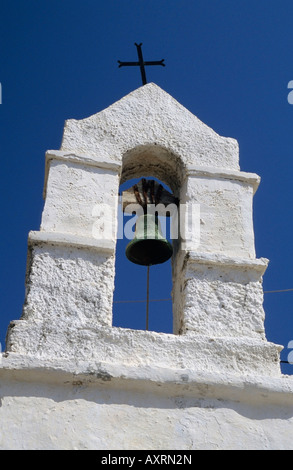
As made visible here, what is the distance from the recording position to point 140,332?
163 inches

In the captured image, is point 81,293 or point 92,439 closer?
point 92,439

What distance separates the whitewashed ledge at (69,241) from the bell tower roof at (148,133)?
0.71 m

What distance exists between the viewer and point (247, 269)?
4.58m

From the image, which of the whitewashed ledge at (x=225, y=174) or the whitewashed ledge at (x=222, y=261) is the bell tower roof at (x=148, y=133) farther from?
the whitewashed ledge at (x=222, y=261)

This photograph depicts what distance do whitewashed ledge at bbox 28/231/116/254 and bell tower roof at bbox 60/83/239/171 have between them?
2.34 ft

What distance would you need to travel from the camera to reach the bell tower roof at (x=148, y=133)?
498 cm

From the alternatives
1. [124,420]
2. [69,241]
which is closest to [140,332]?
[124,420]

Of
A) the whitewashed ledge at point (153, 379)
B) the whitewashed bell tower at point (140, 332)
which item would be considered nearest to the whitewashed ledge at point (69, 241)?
the whitewashed bell tower at point (140, 332)

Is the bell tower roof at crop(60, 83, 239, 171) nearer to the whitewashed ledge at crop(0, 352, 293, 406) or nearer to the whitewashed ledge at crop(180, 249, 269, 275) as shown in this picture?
the whitewashed ledge at crop(180, 249, 269, 275)

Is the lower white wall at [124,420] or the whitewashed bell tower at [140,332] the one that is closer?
the lower white wall at [124,420]

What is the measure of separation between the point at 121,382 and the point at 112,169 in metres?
1.59

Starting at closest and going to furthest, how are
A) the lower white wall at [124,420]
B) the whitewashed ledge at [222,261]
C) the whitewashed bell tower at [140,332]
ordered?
the lower white wall at [124,420], the whitewashed bell tower at [140,332], the whitewashed ledge at [222,261]
